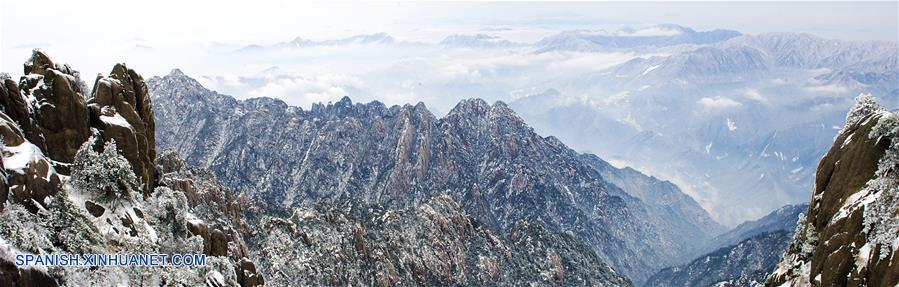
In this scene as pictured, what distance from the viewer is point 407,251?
154 m

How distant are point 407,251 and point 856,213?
11782cm

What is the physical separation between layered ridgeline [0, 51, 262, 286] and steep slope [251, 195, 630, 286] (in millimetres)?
57071

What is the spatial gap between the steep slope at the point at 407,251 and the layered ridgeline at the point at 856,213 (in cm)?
9132

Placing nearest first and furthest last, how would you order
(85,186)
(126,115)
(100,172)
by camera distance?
(100,172), (85,186), (126,115)

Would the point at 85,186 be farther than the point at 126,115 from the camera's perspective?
No

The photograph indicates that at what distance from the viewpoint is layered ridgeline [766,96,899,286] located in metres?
45.3

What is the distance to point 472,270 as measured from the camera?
166000 millimetres

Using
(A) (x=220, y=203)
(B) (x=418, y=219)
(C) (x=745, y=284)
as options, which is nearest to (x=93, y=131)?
(A) (x=220, y=203)

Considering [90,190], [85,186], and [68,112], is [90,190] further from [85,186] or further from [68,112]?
[68,112]

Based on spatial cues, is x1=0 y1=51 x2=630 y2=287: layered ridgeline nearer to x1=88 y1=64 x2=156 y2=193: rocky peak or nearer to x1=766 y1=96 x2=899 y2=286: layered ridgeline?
x1=88 y1=64 x2=156 y2=193: rocky peak

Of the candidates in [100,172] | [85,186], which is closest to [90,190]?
[85,186]

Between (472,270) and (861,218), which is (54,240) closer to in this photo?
(861,218)

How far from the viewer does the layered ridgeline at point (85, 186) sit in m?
41.8

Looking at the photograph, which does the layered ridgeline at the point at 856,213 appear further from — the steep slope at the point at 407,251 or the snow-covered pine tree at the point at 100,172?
the steep slope at the point at 407,251
